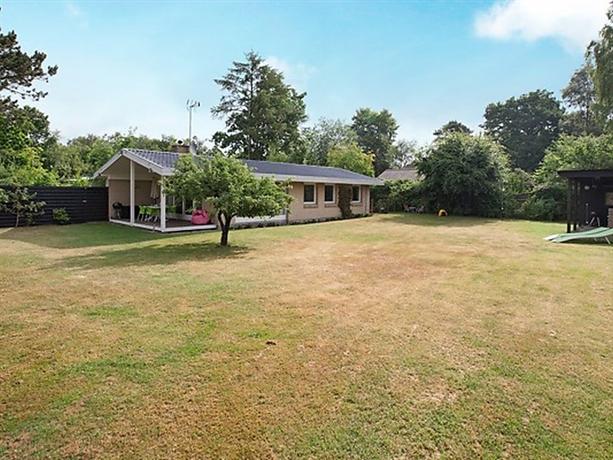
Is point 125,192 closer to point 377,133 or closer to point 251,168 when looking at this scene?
point 251,168

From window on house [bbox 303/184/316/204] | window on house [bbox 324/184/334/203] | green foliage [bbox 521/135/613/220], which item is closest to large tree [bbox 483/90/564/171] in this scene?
green foliage [bbox 521/135/613/220]

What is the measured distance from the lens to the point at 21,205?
1490 cm

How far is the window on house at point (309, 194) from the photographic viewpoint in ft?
63.5

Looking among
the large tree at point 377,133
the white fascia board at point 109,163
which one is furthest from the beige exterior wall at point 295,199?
the large tree at point 377,133

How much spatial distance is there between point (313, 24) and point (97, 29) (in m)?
6.39

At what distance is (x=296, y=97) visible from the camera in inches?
1658

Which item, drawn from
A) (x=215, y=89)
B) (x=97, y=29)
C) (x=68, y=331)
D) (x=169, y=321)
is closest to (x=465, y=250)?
(x=169, y=321)

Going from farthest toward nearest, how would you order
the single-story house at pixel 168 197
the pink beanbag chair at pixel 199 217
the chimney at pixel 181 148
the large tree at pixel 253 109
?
the large tree at pixel 253 109 < the chimney at pixel 181 148 < the single-story house at pixel 168 197 < the pink beanbag chair at pixel 199 217

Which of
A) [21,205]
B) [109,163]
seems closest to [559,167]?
[109,163]

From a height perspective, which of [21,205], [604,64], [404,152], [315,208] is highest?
[404,152]

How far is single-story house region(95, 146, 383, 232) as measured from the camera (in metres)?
15.3

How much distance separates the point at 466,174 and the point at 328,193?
777 cm

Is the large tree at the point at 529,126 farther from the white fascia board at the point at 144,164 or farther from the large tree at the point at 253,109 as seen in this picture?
the white fascia board at the point at 144,164

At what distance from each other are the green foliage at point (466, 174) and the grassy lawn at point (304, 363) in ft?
49.4
